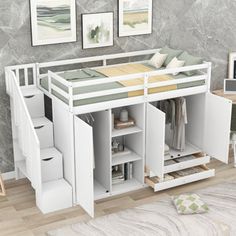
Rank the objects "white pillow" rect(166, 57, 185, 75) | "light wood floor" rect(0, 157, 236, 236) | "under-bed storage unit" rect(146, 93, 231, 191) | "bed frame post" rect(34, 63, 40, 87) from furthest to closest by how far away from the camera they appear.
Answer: "white pillow" rect(166, 57, 185, 75) < "bed frame post" rect(34, 63, 40, 87) < "under-bed storage unit" rect(146, 93, 231, 191) < "light wood floor" rect(0, 157, 236, 236)

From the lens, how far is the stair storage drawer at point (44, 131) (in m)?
4.82

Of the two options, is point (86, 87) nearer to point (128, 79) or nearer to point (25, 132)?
point (128, 79)

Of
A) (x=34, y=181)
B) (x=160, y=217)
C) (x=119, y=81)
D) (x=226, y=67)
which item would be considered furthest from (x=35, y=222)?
(x=226, y=67)

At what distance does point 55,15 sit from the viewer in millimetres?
4941

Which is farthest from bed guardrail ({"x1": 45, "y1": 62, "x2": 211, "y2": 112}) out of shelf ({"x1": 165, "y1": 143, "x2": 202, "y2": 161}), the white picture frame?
the white picture frame

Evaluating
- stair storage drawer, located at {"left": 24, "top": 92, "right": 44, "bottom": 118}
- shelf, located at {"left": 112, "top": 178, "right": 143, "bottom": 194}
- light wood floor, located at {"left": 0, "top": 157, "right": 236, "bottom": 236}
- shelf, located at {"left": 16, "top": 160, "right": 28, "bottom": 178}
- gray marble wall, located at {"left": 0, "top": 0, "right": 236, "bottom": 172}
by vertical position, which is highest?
gray marble wall, located at {"left": 0, "top": 0, "right": 236, "bottom": 172}

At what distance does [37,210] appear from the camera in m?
4.68

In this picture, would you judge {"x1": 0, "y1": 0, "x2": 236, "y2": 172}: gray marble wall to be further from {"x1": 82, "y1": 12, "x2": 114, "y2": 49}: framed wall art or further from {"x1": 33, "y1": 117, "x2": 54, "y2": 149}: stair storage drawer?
{"x1": 33, "y1": 117, "x2": 54, "y2": 149}: stair storage drawer

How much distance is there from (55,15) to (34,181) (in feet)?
4.93

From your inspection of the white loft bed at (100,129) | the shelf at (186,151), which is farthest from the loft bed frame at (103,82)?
the shelf at (186,151)

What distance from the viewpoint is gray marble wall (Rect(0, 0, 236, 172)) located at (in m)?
4.84

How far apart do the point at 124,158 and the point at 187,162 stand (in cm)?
62

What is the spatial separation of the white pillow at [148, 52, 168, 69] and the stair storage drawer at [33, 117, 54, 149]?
1.16 meters

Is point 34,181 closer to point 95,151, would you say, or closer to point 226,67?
point 95,151
